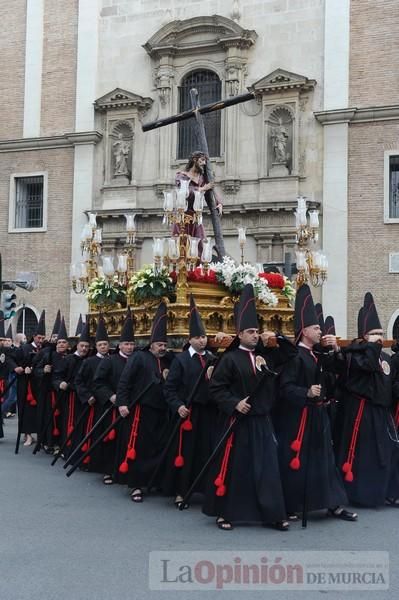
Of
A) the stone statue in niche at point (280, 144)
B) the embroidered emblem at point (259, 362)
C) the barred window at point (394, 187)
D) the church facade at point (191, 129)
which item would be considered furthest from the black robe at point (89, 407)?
the barred window at point (394, 187)

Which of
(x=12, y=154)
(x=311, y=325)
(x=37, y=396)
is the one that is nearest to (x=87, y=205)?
(x=12, y=154)

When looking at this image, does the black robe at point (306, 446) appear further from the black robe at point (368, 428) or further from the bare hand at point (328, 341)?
A: the black robe at point (368, 428)

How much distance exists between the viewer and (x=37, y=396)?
506 inches

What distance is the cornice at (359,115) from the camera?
21328mm

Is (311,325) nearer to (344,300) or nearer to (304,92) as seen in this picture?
(344,300)

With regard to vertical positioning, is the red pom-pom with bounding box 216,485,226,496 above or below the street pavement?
above

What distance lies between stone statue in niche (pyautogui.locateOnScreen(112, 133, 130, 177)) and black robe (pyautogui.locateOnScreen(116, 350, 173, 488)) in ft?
51.0

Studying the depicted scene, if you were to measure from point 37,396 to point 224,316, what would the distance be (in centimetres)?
422

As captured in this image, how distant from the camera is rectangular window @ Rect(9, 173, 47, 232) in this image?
2506cm

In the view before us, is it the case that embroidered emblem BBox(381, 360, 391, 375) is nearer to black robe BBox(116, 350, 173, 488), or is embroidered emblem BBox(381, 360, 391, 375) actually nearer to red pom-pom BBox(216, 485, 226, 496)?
red pom-pom BBox(216, 485, 226, 496)

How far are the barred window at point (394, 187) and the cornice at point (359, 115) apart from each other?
1.14m

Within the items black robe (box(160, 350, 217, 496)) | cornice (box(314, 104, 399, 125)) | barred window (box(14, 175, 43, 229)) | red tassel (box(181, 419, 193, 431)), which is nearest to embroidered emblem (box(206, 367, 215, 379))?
black robe (box(160, 350, 217, 496))

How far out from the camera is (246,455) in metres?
7.09

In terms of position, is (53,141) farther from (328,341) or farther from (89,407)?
(328,341)
